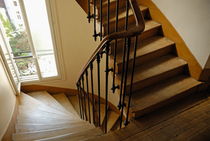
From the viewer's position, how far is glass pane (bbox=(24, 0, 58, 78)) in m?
3.29

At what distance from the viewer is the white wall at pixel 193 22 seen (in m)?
1.76

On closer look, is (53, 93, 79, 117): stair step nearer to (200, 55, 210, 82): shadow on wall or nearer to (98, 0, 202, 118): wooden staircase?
(98, 0, 202, 118): wooden staircase

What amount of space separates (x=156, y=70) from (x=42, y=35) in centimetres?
266

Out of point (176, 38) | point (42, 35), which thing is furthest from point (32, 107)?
point (176, 38)

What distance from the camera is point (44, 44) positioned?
3717 mm

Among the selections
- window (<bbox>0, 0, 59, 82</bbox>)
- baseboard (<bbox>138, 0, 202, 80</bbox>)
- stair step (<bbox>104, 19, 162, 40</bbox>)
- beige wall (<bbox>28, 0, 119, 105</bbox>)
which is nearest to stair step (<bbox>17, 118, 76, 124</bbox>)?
window (<bbox>0, 0, 59, 82</bbox>)

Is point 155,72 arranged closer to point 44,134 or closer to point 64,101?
point 44,134

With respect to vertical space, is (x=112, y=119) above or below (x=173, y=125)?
below

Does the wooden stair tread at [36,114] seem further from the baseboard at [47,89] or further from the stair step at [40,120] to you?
the baseboard at [47,89]

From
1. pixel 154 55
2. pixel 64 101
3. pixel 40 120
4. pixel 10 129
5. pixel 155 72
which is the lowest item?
pixel 64 101

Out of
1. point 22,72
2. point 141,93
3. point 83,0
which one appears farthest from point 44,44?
point 141,93

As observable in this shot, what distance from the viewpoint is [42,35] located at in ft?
11.8

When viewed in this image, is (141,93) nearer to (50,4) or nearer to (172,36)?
(172,36)

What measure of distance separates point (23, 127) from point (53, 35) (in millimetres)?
1938
